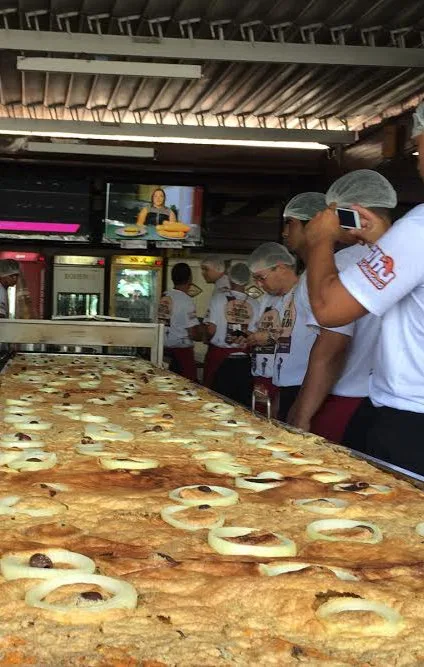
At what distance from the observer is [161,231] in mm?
10008

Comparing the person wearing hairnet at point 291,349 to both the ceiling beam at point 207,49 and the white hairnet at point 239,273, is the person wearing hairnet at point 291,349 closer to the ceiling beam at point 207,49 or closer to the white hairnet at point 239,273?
Answer: the ceiling beam at point 207,49

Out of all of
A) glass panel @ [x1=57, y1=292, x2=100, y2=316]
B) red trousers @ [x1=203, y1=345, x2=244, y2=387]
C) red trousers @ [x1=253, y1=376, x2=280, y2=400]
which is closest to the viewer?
red trousers @ [x1=253, y1=376, x2=280, y2=400]

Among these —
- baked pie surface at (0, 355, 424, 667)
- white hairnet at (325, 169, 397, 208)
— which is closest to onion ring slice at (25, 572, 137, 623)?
baked pie surface at (0, 355, 424, 667)

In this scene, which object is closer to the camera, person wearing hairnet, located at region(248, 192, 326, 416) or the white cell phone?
the white cell phone

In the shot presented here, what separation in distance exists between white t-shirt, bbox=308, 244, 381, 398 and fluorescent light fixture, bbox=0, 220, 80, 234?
618cm

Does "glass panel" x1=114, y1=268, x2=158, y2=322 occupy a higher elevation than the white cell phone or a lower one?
lower

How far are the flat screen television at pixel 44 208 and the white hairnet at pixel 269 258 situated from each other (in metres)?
4.51

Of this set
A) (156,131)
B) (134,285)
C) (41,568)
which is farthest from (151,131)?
(41,568)

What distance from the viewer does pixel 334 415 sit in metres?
3.99

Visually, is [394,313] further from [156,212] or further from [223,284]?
[156,212]

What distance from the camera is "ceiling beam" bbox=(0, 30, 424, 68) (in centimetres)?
473

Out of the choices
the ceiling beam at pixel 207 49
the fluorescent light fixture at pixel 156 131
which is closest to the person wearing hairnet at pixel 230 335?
the fluorescent light fixture at pixel 156 131

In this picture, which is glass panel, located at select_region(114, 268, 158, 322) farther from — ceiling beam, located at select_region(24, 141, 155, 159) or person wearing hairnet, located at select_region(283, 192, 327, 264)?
person wearing hairnet, located at select_region(283, 192, 327, 264)

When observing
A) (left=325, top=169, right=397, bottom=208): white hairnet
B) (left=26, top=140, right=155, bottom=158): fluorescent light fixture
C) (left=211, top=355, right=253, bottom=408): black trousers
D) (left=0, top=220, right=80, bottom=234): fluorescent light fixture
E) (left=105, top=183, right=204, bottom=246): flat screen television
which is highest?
(left=26, top=140, right=155, bottom=158): fluorescent light fixture
